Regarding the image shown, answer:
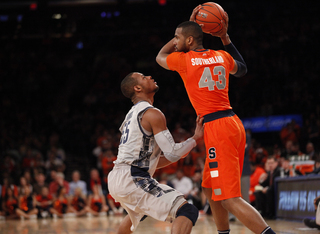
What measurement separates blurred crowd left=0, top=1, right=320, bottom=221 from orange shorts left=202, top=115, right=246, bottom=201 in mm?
6820

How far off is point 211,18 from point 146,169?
1549 millimetres

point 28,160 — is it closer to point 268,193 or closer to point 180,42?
point 268,193

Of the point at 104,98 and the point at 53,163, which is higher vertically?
the point at 104,98

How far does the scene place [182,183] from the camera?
36.2 ft

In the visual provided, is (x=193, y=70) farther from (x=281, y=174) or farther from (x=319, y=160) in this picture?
(x=281, y=174)

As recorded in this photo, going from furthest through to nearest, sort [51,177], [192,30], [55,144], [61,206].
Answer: [55,144]
[51,177]
[61,206]
[192,30]

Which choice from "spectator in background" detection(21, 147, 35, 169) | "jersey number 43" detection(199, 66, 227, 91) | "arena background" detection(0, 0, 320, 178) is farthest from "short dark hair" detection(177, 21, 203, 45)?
"arena background" detection(0, 0, 320, 178)

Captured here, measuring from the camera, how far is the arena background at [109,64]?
1566 cm

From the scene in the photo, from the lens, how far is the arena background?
617 inches

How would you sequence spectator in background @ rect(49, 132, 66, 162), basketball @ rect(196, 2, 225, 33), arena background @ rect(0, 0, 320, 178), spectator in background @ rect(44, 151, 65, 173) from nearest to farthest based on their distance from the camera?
basketball @ rect(196, 2, 225, 33)
spectator in background @ rect(44, 151, 65, 173)
spectator in background @ rect(49, 132, 66, 162)
arena background @ rect(0, 0, 320, 178)

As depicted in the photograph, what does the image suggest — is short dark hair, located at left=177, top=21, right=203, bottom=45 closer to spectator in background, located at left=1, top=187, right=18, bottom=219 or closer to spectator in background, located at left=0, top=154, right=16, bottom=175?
spectator in background, located at left=1, top=187, right=18, bottom=219

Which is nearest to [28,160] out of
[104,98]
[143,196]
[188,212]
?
[104,98]

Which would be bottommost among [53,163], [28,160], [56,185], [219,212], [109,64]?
[56,185]

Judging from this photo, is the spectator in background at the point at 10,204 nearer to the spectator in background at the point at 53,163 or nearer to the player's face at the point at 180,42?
the spectator in background at the point at 53,163
